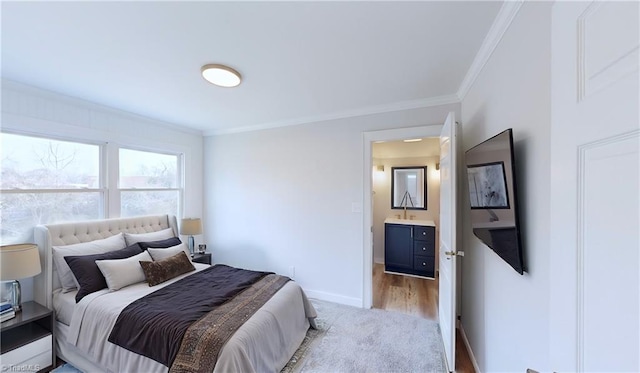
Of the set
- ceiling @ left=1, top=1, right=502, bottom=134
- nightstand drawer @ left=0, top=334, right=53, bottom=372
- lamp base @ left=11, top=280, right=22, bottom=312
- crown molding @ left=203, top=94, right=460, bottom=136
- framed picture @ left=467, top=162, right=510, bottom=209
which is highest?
ceiling @ left=1, top=1, right=502, bottom=134

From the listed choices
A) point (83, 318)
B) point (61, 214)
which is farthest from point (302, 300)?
point (61, 214)

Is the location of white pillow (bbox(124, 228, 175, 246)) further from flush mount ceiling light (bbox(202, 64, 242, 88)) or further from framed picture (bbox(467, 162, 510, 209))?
framed picture (bbox(467, 162, 510, 209))

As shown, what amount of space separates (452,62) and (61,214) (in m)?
4.04

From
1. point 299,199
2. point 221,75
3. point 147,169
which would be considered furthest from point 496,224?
point 147,169

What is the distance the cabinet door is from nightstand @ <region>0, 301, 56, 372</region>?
4152 mm

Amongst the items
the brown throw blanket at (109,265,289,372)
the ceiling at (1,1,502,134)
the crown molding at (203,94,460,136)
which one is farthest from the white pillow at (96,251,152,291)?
the crown molding at (203,94,460,136)

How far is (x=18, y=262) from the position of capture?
1902 millimetres

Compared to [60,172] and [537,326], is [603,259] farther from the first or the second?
[60,172]

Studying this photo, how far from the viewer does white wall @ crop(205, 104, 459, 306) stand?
3.07 metres

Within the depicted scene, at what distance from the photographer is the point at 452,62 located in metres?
Answer: 1.92

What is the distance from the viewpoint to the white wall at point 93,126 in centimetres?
223

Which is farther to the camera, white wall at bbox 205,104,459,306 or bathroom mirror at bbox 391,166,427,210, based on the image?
bathroom mirror at bbox 391,166,427,210

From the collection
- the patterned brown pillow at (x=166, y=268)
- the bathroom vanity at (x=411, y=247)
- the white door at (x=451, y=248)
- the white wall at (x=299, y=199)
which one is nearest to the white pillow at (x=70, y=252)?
the patterned brown pillow at (x=166, y=268)

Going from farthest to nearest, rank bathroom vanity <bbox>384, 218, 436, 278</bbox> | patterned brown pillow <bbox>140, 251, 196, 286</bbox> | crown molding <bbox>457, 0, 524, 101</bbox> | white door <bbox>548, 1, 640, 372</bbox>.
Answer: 1. bathroom vanity <bbox>384, 218, 436, 278</bbox>
2. patterned brown pillow <bbox>140, 251, 196, 286</bbox>
3. crown molding <bbox>457, 0, 524, 101</bbox>
4. white door <bbox>548, 1, 640, 372</bbox>
